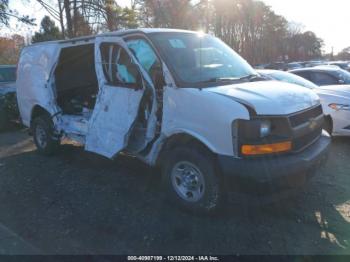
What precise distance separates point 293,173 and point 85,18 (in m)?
15.6

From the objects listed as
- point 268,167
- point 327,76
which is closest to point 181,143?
point 268,167

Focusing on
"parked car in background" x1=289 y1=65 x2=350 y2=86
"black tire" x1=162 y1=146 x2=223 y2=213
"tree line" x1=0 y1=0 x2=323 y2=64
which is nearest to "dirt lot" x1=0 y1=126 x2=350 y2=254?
"black tire" x1=162 y1=146 x2=223 y2=213

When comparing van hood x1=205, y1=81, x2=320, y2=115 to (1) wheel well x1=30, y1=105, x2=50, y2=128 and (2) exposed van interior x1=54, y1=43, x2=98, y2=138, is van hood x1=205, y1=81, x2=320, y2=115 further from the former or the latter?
(1) wheel well x1=30, y1=105, x2=50, y2=128

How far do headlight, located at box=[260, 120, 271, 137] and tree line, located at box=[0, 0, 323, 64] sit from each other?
45.8ft

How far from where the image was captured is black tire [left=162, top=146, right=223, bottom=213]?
3.91 metres

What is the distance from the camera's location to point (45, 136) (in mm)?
6961

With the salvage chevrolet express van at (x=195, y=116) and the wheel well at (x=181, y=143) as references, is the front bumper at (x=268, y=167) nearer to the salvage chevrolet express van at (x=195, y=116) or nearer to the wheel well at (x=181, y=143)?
the salvage chevrolet express van at (x=195, y=116)

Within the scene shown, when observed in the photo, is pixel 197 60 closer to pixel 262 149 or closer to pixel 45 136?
pixel 262 149

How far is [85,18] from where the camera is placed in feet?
56.3

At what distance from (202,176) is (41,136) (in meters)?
4.33

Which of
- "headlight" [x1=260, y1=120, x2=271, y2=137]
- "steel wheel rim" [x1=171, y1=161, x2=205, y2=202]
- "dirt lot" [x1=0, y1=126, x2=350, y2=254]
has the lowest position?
"dirt lot" [x1=0, y1=126, x2=350, y2=254]

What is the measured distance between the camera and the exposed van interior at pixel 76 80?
A: 6.82m

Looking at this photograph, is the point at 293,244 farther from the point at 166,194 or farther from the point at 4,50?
the point at 4,50

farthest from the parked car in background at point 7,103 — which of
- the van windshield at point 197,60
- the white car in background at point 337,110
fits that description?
the white car in background at point 337,110
